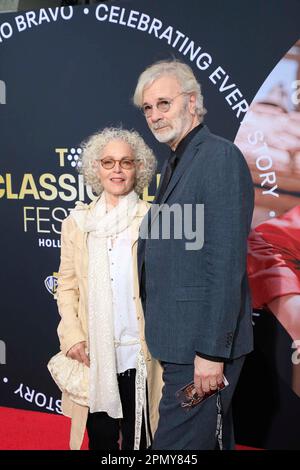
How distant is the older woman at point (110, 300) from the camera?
180 cm

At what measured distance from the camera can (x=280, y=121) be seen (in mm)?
2141

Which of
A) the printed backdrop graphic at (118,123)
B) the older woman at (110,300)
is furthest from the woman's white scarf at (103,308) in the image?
the printed backdrop graphic at (118,123)

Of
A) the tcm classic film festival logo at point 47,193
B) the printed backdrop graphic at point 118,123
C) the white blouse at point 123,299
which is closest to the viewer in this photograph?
the white blouse at point 123,299

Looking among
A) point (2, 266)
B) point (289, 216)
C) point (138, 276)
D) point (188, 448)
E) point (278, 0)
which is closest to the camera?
point (188, 448)

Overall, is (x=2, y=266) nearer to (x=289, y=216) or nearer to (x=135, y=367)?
(x=135, y=367)

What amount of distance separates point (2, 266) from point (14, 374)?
0.67 m

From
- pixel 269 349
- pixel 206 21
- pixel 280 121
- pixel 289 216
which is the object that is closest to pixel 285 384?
pixel 269 349

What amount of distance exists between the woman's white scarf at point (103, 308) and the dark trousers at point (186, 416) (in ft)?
1.03

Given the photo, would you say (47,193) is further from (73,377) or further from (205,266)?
(205,266)

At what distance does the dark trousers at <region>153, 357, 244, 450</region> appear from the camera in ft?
4.91

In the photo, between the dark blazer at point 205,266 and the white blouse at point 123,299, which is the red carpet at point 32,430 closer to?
the white blouse at point 123,299

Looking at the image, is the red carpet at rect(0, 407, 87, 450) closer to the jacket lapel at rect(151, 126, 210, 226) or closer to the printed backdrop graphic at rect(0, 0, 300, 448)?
the printed backdrop graphic at rect(0, 0, 300, 448)

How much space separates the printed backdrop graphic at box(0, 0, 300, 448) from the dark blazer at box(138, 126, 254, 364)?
2.63 ft

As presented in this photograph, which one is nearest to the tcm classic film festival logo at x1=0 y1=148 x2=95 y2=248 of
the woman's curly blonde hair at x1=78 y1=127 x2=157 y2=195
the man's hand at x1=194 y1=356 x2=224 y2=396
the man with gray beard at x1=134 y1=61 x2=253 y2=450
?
the woman's curly blonde hair at x1=78 y1=127 x2=157 y2=195
